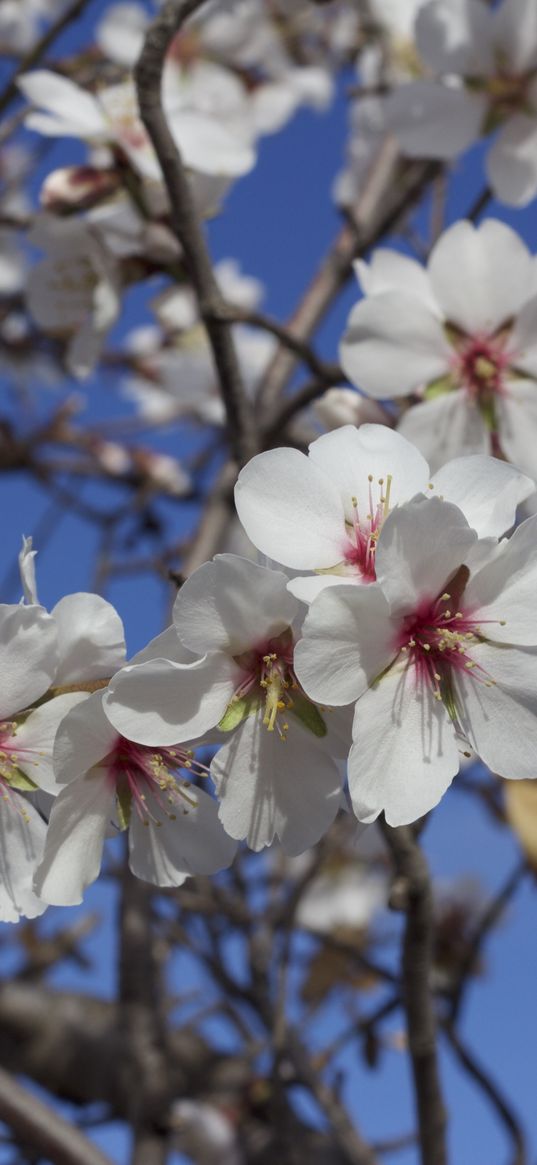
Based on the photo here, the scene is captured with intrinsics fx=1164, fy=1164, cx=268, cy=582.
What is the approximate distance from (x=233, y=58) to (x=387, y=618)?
1966 millimetres

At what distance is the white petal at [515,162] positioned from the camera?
4.49 feet

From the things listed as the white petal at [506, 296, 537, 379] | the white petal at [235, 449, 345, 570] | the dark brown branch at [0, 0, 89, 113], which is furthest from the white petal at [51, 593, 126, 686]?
the dark brown branch at [0, 0, 89, 113]

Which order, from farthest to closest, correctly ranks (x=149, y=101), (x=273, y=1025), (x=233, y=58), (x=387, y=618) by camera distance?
(x=233, y=58)
(x=273, y=1025)
(x=149, y=101)
(x=387, y=618)

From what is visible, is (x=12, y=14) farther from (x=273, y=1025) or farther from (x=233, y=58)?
(x=273, y=1025)

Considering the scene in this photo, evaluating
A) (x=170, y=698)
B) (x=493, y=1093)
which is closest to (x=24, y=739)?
(x=170, y=698)

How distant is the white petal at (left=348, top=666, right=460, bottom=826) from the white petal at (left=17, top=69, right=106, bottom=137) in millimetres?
870

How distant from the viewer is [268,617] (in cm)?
73

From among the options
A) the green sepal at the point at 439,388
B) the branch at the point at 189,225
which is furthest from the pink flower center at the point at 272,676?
the green sepal at the point at 439,388

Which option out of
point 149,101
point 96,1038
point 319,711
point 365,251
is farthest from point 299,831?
point 96,1038

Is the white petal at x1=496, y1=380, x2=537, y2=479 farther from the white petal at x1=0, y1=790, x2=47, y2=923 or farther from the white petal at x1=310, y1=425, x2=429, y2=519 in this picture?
the white petal at x1=0, y1=790, x2=47, y2=923

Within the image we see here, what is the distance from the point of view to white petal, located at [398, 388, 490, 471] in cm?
107

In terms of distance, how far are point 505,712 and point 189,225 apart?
0.55 metres

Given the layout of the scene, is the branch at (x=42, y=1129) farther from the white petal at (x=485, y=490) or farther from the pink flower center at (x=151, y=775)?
the white petal at (x=485, y=490)

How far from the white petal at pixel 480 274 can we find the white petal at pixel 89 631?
59cm
